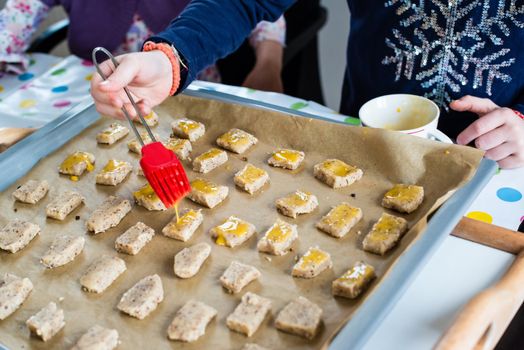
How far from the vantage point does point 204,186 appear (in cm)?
132

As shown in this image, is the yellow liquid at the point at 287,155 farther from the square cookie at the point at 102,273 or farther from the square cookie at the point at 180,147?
the square cookie at the point at 102,273

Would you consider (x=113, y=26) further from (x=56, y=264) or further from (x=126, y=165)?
(x=56, y=264)

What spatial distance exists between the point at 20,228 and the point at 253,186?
482 mm

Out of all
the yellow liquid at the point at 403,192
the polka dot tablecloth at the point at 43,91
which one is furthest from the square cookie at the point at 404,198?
the polka dot tablecloth at the point at 43,91

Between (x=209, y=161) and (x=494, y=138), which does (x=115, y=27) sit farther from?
(x=494, y=138)

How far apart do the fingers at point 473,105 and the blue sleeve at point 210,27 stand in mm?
547

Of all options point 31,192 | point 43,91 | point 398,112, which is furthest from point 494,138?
point 43,91

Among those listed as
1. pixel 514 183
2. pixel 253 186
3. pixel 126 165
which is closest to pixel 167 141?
pixel 126 165

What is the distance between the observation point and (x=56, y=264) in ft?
3.89

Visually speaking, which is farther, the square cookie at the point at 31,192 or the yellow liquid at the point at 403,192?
the square cookie at the point at 31,192

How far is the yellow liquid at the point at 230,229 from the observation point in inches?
47.5

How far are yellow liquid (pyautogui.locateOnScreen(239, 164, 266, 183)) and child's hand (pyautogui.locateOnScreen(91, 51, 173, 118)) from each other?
266 mm

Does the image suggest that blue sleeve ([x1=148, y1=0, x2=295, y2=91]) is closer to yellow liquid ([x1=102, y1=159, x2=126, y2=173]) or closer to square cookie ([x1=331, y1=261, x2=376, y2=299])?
yellow liquid ([x1=102, y1=159, x2=126, y2=173])

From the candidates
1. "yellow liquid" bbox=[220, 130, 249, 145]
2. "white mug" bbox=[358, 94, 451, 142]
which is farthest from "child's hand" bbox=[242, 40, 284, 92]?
"white mug" bbox=[358, 94, 451, 142]
